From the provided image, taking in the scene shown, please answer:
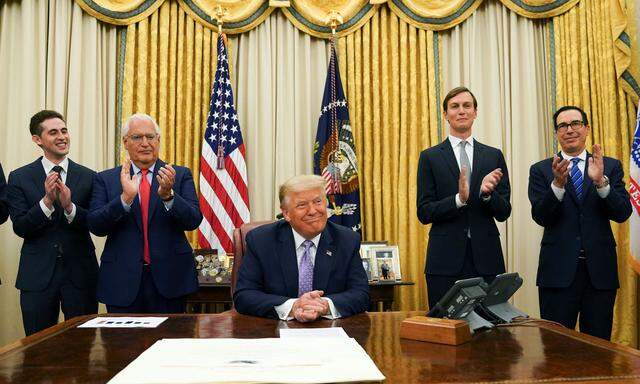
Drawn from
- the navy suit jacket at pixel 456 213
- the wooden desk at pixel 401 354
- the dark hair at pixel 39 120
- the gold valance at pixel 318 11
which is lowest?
the wooden desk at pixel 401 354

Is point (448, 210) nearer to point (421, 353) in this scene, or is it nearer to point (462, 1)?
point (421, 353)

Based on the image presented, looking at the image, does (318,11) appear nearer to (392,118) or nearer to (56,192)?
(392,118)

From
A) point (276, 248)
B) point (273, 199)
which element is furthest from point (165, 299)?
point (273, 199)

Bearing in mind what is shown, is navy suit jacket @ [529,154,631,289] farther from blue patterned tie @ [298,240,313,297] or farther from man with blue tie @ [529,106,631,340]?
blue patterned tie @ [298,240,313,297]

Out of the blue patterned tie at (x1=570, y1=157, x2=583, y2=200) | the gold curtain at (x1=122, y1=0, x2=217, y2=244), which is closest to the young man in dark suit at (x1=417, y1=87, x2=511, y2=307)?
the blue patterned tie at (x1=570, y1=157, x2=583, y2=200)

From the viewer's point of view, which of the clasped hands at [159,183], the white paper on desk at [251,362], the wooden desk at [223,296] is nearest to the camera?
the white paper on desk at [251,362]

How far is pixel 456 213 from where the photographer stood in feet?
10.6

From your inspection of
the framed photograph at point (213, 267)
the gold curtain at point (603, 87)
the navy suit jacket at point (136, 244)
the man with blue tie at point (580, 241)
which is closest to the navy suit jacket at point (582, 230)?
the man with blue tie at point (580, 241)

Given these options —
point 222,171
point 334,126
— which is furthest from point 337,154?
point 222,171

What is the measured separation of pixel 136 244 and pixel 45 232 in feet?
2.31

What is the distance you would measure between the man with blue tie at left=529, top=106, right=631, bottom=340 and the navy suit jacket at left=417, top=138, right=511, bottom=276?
0.33 meters

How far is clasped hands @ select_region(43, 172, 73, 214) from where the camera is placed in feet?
10.2

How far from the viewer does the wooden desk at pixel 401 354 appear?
4.09 feet

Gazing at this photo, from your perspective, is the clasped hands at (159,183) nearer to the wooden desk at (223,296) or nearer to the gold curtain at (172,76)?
the wooden desk at (223,296)
